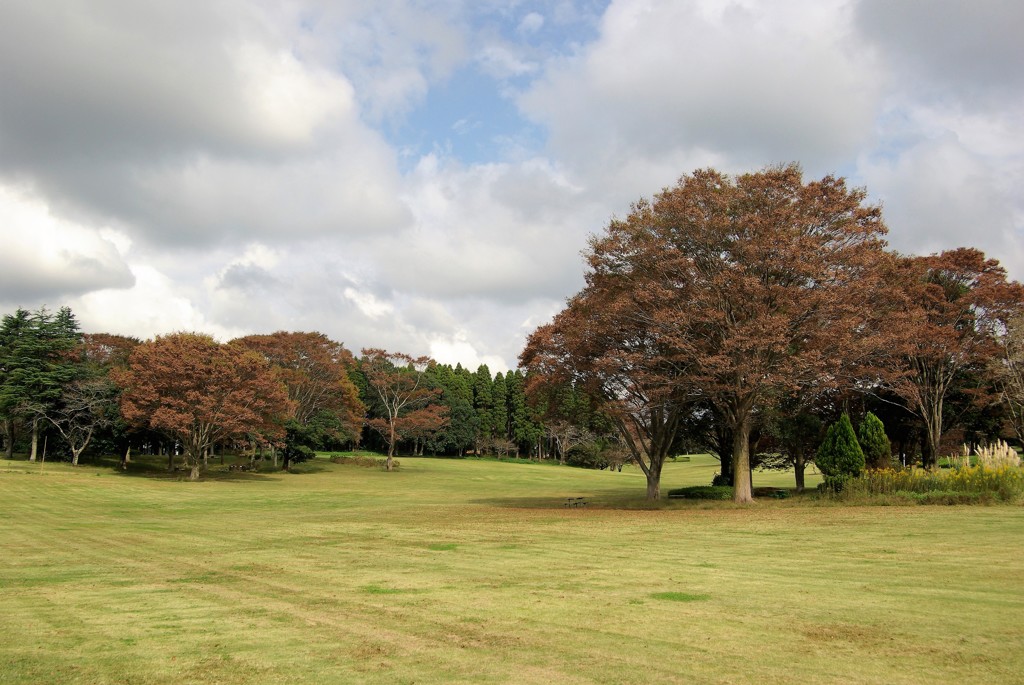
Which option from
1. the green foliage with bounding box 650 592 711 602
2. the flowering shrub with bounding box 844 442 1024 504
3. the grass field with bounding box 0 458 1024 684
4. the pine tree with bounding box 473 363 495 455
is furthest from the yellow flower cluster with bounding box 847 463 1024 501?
the pine tree with bounding box 473 363 495 455

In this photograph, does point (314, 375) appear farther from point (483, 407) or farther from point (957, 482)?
point (957, 482)

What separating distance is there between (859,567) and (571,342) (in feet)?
64.2

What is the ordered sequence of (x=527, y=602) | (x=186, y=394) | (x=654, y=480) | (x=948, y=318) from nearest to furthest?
(x=527, y=602)
(x=654, y=480)
(x=948, y=318)
(x=186, y=394)

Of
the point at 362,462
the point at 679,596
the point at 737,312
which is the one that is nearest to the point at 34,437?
the point at 362,462

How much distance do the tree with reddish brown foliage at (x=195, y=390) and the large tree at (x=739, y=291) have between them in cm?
3320

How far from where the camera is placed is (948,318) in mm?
37156

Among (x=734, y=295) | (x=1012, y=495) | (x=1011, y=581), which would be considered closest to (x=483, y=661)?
(x=1011, y=581)

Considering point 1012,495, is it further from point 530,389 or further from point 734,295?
point 530,389

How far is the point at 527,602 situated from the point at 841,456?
76.5 ft

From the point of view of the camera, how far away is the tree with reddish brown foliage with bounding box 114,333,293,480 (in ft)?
170

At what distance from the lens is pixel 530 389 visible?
33.9 m

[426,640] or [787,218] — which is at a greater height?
[787,218]

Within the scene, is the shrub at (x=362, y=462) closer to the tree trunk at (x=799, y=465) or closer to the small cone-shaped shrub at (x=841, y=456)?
the tree trunk at (x=799, y=465)

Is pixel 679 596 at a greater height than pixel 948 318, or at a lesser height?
lesser
